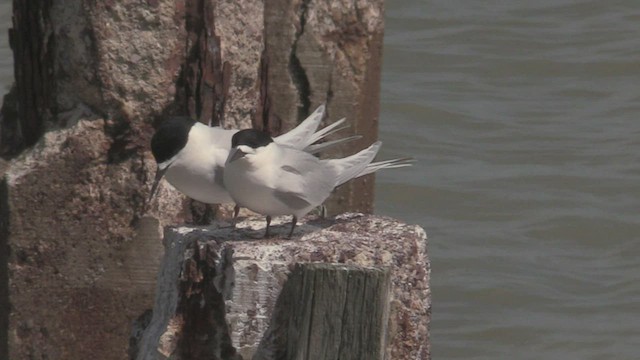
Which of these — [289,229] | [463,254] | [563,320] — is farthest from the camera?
[463,254]

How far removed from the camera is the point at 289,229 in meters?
4.45

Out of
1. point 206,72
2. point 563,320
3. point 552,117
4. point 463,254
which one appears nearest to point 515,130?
point 552,117

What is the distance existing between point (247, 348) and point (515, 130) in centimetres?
652

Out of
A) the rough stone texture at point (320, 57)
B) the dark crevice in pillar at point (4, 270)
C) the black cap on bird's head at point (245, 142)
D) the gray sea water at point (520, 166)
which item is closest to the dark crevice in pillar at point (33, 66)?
the dark crevice in pillar at point (4, 270)

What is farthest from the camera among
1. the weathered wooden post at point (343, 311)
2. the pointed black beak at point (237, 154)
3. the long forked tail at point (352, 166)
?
the long forked tail at point (352, 166)

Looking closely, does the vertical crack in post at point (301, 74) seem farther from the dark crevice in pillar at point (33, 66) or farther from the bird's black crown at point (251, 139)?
the bird's black crown at point (251, 139)

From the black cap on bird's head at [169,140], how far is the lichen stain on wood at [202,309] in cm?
63

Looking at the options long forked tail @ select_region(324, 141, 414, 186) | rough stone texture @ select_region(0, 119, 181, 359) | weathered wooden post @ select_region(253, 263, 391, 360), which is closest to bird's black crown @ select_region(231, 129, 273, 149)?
long forked tail @ select_region(324, 141, 414, 186)

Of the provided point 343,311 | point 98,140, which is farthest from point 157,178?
point 343,311

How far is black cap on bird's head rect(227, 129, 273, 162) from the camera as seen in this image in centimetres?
429

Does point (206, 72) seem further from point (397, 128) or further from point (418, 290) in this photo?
point (397, 128)

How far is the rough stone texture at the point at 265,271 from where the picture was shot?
384 cm

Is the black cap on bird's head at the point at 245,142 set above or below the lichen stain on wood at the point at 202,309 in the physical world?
above

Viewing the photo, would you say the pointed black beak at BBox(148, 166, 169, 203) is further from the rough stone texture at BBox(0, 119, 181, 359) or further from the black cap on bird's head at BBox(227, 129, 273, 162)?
the black cap on bird's head at BBox(227, 129, 273, 162)
